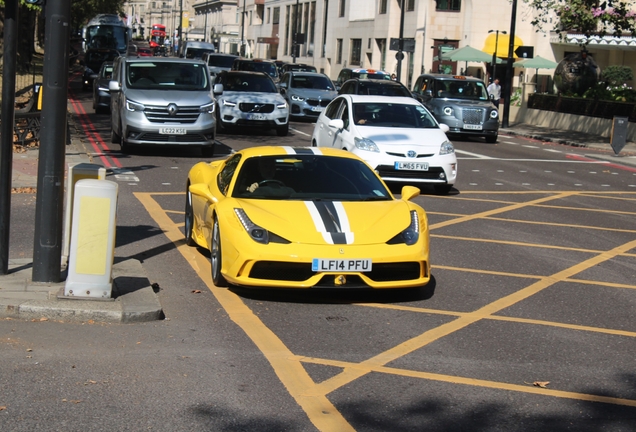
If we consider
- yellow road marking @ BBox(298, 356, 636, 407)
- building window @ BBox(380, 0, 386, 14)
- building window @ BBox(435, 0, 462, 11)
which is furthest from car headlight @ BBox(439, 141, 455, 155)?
building window @ BBox(380, 0, 386, 14)

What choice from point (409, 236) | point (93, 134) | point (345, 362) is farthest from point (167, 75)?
point (345, 362)

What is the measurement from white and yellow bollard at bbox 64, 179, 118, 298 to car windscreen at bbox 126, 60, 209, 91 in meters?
13.0

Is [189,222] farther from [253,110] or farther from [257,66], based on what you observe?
[257,66]

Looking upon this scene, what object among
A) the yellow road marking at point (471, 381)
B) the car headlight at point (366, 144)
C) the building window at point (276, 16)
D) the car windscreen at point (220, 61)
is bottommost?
the yellow road marking at point (471, 381)

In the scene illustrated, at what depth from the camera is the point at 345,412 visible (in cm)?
523

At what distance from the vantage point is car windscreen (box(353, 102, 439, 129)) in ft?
53.4

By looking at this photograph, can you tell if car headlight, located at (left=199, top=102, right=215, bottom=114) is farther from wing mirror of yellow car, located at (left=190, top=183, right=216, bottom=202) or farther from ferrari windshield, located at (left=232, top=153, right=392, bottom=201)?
ferrari windshield, located at (left=232, top=153, right=392, bottom=201)

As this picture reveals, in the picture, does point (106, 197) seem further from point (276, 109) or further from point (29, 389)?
point (276, 109)

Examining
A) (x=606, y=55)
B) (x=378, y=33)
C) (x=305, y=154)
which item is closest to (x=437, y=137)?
(x=305, y=154)

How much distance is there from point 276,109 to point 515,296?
16.7 meters

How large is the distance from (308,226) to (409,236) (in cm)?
88

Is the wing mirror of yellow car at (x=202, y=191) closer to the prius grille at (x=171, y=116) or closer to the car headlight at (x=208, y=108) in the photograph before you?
the prius grille at (x=171, y=116)

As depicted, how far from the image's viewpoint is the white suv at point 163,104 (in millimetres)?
18688

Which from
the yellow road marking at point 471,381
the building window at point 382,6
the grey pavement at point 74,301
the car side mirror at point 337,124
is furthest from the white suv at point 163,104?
the building window at point 382,6
